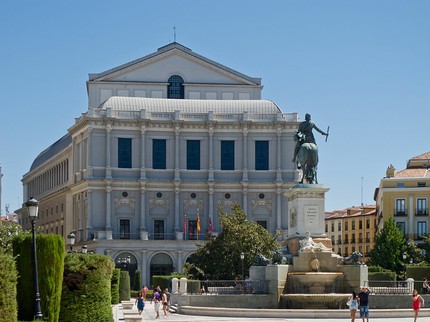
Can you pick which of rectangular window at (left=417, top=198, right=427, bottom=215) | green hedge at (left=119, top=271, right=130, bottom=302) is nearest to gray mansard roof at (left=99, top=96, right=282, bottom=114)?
rectangular window at (left=417, top=198, right=427, bottom=215)

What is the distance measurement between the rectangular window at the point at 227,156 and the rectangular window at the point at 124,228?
38.1 feet

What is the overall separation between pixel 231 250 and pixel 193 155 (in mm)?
37983

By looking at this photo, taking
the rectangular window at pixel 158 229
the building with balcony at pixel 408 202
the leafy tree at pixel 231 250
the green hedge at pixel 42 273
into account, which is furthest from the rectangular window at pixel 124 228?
the green hedge at pixel 42 273

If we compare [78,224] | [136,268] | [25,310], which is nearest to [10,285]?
[25,310]

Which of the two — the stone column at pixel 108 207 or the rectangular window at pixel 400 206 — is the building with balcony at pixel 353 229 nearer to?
the rectangular window at pixel 400 206

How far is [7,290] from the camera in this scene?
29.0 m

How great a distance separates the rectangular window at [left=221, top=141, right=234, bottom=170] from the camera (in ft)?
400

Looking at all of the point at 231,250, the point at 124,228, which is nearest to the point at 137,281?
the point at 124,228

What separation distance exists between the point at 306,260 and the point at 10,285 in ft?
81.7

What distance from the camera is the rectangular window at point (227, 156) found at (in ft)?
400

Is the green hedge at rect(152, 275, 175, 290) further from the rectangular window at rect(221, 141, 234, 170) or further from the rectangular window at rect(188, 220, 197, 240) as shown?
the rectangular window at rect(221, 141, 234, 170)

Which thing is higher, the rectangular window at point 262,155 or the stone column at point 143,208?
the rectangular window at point 262,155

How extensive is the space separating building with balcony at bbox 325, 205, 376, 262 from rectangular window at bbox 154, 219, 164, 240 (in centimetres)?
3917

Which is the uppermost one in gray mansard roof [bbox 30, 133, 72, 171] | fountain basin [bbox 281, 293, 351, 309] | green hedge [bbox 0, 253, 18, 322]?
gray mansard roof [bbox 30, 133, 72, 171]
